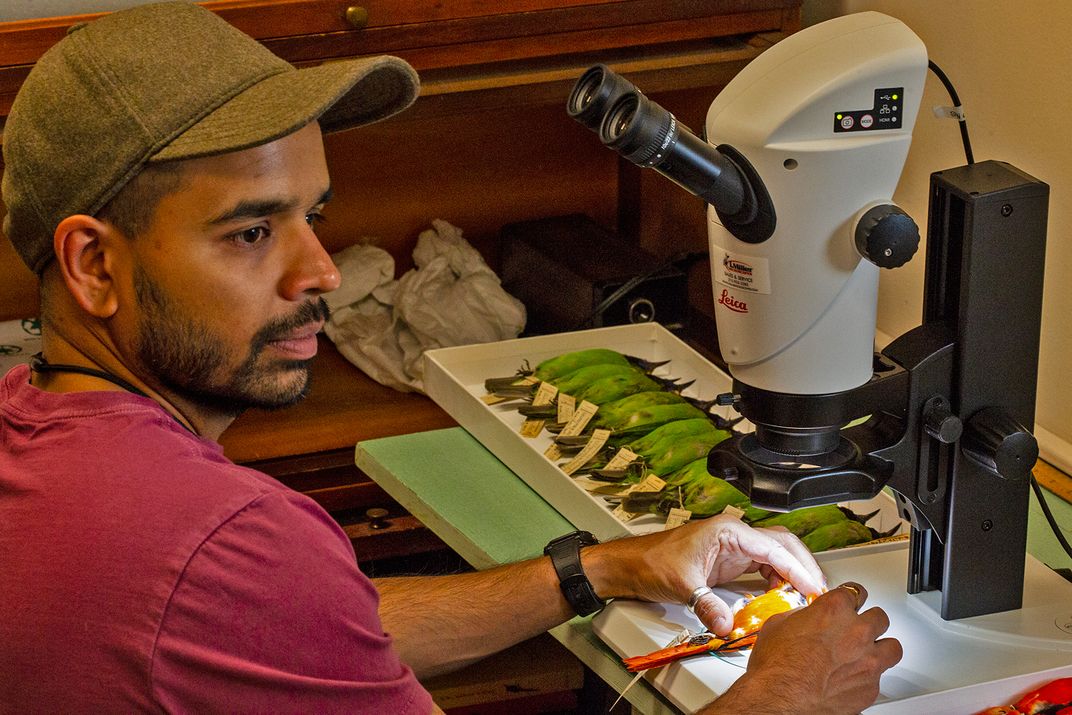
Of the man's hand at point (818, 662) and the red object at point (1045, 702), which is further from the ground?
the man's hand at point (818, 662)

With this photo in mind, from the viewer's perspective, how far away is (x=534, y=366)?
97.0 inches

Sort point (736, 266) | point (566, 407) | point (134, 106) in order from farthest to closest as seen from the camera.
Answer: point (566, 407) → point (736, 266) → point (134, 106)

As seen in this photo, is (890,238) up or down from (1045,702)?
up

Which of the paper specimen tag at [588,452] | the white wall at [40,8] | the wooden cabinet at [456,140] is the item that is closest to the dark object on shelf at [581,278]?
the wooden cabinet at [456,140]

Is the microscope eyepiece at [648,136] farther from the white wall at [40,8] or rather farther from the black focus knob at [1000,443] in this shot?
the white wall at [40,8]

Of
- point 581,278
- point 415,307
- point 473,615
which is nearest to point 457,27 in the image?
point 581,278

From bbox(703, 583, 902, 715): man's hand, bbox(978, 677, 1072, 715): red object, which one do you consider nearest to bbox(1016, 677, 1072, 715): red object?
bbox(978, 677, 1072, 715): red object

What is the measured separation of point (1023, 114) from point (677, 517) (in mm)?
931

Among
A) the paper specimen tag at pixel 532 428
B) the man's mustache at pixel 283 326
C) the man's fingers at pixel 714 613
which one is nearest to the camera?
the man's mustache at pixel 283 326

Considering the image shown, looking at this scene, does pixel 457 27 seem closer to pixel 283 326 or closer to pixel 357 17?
pixel 357 17

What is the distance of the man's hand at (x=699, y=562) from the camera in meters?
1.61

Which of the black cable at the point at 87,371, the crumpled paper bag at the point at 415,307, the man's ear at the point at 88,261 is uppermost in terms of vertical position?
the man's ear at the point at 88,261

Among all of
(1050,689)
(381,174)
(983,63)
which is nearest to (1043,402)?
(983,63)

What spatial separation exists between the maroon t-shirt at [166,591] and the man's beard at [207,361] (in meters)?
0.09
